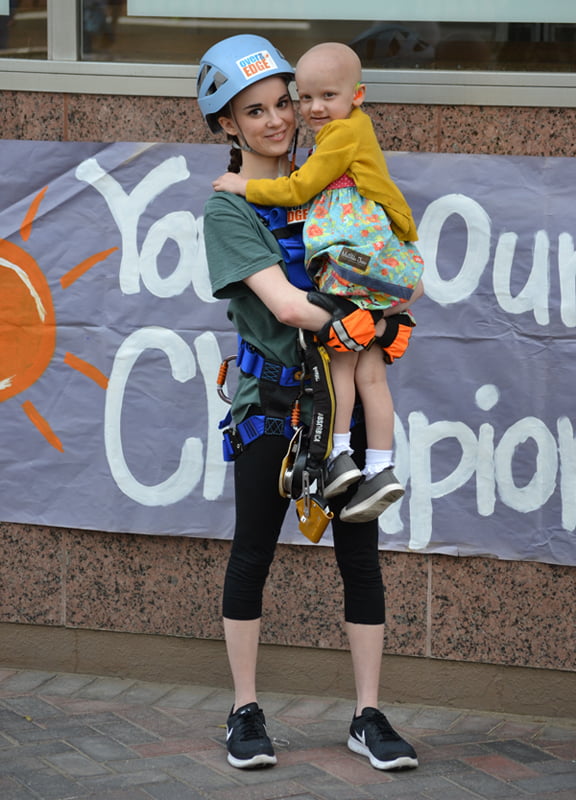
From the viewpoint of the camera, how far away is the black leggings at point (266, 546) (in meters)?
3.55

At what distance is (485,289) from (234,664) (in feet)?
4.99

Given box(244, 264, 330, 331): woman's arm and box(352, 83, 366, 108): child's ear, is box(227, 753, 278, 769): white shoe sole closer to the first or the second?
box(244, 264, 330, 331): woman's arm

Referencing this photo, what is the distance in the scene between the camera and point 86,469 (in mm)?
4465

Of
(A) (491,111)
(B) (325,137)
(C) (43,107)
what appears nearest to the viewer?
(B) (325,137)

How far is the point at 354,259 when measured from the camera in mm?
3338

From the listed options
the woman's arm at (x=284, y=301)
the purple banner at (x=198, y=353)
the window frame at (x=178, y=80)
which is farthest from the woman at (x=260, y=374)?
the window frame at (x=178, y=80)

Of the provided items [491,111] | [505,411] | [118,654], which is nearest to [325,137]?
[491,111]

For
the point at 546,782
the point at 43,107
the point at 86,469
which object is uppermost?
the point at 43,107

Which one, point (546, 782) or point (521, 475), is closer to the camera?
point (546, 782)

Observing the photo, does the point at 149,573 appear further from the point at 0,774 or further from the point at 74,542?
the point at 0,774

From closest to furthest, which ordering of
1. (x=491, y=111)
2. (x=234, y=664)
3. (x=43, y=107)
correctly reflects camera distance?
(x=234, y=664)
(x=491, y=111)
(x=43, y=107)

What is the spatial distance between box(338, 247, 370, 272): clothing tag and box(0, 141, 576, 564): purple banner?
865 millimetres

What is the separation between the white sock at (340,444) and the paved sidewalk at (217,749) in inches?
37.2

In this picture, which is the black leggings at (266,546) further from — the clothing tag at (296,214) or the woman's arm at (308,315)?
the clothing tag at (296,214)
